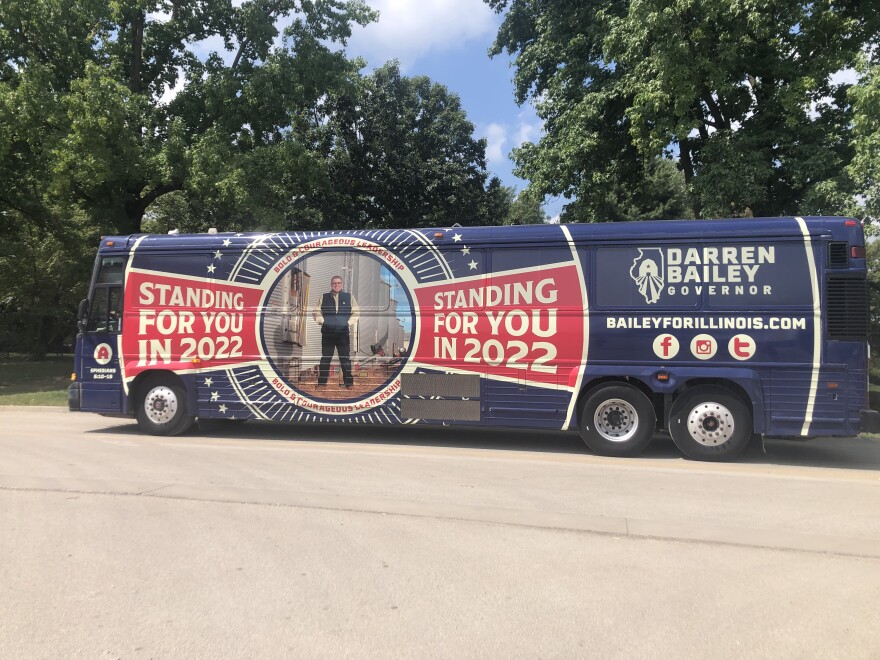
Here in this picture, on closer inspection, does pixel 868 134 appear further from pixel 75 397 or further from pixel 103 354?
pixel 75 397

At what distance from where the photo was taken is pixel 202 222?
25906 millimetres

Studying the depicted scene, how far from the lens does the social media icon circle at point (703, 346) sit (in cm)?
866

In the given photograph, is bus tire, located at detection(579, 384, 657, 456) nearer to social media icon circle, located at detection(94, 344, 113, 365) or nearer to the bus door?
the bus door

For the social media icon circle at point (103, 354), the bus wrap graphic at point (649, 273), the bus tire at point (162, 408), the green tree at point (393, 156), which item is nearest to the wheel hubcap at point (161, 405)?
the bus tire at point (162, 408)

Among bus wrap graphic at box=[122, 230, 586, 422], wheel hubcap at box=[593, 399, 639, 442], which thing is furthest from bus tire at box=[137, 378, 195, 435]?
wheel hubcap at box=[593, 399, 639, 442]

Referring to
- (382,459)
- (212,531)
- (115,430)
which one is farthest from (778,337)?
(115,430)

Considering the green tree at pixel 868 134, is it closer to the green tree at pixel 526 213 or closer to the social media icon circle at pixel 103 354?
the social media icon circle at pixel 103 354

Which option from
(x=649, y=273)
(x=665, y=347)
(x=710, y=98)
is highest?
(x=710, y=98)

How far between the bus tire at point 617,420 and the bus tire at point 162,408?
641cm

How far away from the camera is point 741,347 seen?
28.0ft

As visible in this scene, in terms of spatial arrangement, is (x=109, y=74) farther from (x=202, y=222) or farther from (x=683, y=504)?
(x=683, y=504)

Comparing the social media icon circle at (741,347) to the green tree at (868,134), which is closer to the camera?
the social media icon circle at (741,347)

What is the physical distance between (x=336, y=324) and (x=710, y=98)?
33.7ft

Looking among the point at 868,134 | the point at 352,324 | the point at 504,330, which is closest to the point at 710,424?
the point at 504,330
